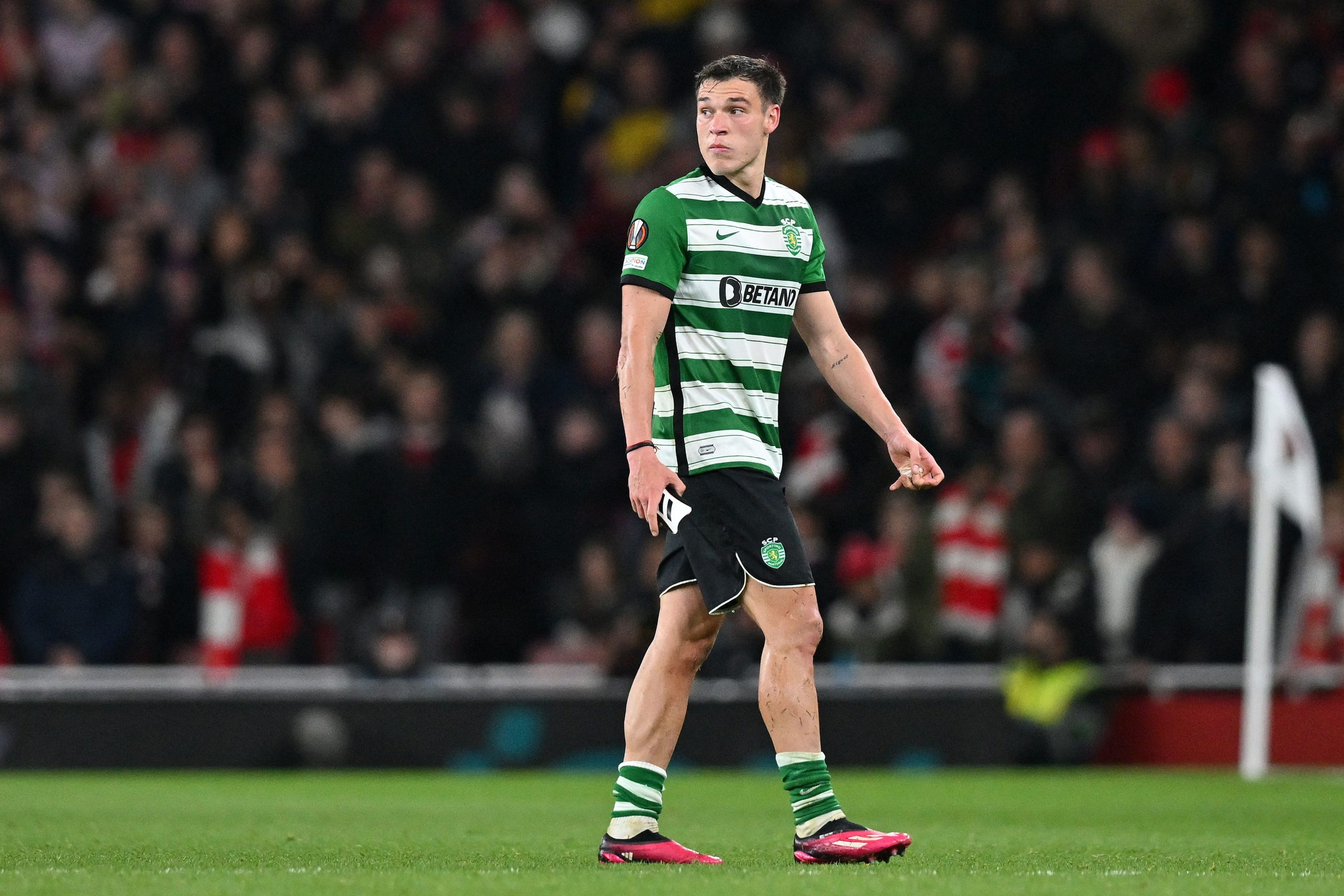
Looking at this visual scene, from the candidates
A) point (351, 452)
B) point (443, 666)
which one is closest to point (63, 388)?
point (351, 452)

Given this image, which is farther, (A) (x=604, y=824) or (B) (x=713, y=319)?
(A) (x=604, y=824)

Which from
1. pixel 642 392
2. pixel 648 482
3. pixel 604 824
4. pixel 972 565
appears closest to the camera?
pixel 648 482

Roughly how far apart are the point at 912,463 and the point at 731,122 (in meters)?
1.16

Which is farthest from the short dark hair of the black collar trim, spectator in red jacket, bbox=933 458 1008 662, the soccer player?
spectator in red jacket, bbox=933 458 1008 662

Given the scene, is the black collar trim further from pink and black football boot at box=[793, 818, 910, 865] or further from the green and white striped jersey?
pink and black football boot at box=[793, 818, 910, 865]

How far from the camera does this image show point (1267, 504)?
1305 cm

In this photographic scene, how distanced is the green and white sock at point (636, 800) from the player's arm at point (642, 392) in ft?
2.37

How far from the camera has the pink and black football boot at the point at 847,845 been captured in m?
6.18

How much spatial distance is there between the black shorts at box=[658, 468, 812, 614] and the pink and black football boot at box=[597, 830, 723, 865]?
70cm

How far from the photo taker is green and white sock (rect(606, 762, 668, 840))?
6328 millimetres

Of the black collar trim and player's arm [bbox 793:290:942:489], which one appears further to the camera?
player's arm [bbox 793:290:942:489]

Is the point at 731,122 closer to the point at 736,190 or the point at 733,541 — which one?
the point at 736,190

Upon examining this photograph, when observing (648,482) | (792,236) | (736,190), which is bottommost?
(648,482)

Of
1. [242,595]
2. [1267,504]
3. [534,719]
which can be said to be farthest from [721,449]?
[242,595]
